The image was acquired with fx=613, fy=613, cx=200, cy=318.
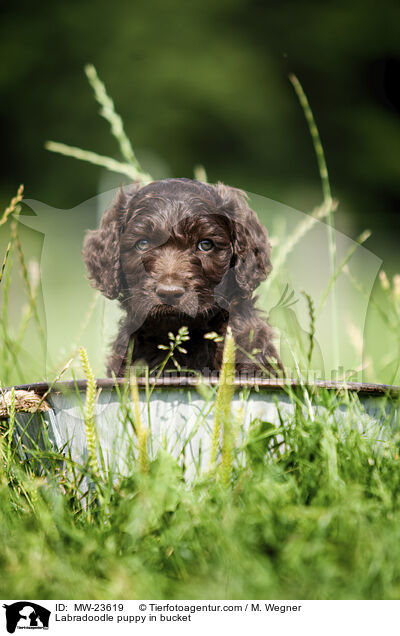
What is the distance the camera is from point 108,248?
7.82ft

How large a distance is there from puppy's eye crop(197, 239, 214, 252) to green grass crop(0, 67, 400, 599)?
2.53 feet

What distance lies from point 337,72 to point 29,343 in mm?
4796

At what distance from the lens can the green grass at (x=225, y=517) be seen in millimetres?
1084

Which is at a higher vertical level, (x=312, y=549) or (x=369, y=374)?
A: (x=369, y=374)

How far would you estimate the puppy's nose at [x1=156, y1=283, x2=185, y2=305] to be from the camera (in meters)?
2.05

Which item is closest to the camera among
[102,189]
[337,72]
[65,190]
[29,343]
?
[29,343]

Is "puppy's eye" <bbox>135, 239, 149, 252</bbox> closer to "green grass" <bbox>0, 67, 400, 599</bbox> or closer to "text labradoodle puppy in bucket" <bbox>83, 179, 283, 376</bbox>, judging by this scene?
"text labradoodle puppy in bucket" <bbox>83, 179, 283, 376</bbox>

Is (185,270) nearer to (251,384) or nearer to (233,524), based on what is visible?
(251,384)

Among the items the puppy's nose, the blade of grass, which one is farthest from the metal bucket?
the blade of grass

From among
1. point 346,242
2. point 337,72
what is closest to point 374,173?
point 337,72

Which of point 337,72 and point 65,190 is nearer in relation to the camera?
point 65,190

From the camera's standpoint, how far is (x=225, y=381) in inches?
52.4

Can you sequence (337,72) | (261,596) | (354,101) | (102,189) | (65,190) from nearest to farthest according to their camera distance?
1. (261,596)
2. (102,189)
3. (65,190)
4. (354,101)
5. (337,72)

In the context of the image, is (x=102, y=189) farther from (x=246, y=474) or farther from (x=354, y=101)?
(x=354, y=101)
